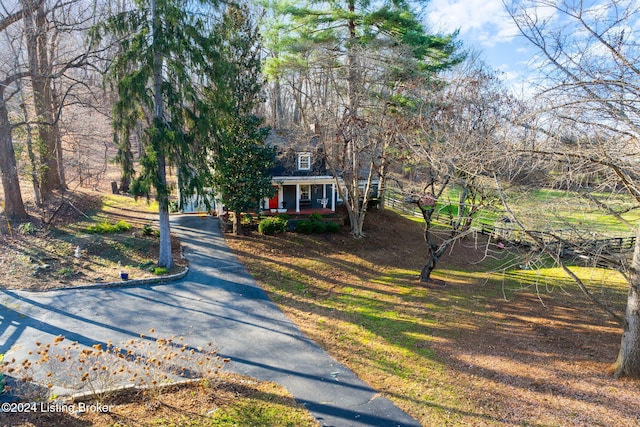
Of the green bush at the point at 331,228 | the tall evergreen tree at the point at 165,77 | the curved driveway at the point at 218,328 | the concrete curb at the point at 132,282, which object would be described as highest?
the tall evergreen tree at the point at 165,77

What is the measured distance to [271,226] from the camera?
16.1 metres

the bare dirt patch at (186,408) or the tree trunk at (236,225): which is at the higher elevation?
the tree trunk at (236,225)

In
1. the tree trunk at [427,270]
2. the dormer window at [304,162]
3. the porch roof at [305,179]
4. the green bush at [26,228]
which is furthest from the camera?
the dormer window at [304,162]

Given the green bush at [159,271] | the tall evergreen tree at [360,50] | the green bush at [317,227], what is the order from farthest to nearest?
the green bush at [317,227]
the tall evergreen tree at [360,50]
the green bush at [159,271]

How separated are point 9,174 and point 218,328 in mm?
12481

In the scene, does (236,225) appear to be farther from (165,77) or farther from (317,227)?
(165,77)

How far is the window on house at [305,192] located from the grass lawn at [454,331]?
5162mm

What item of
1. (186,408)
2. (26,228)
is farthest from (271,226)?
(186,408)

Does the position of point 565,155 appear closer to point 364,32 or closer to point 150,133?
point 150,133

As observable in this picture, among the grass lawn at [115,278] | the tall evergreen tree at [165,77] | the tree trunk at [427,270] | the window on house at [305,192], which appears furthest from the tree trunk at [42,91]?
the tree trunk at [427,270]

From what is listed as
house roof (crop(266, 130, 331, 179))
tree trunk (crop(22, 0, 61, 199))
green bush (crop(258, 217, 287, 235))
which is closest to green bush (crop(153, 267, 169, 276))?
green bush (crop(258, 217, 287, 235))

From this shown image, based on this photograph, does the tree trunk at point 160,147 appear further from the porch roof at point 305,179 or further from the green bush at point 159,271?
the porch roof at point 305,179

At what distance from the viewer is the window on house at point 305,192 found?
21031 millimetres

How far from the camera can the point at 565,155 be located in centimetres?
529
